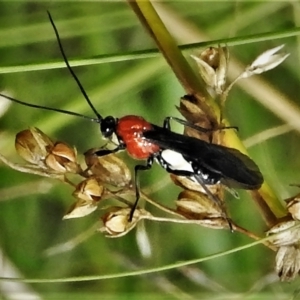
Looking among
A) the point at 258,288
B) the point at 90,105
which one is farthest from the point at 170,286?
the point at 90,105

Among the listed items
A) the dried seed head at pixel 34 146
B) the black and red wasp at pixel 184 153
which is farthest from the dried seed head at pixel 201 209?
the dried seed head at pixel 34 146

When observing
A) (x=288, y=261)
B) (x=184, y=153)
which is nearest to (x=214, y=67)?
(x=184, y=153)

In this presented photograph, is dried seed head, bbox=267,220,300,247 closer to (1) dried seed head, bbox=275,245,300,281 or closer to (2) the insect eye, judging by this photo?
(1) dried seed head, bbox=275,245,300,281

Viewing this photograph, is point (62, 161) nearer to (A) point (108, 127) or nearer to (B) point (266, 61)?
(A) point (108, 127)

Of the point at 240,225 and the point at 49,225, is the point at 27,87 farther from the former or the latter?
the point at 240,225

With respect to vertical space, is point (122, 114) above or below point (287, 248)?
above

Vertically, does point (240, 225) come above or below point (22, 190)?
below
